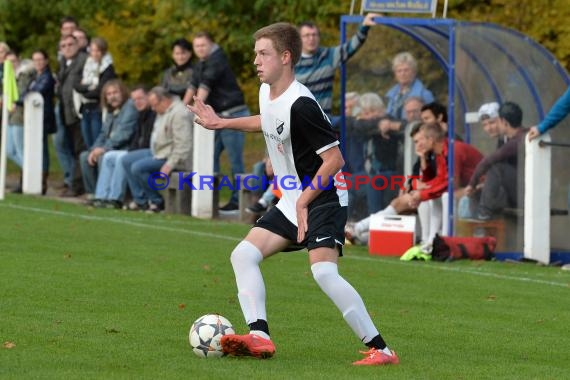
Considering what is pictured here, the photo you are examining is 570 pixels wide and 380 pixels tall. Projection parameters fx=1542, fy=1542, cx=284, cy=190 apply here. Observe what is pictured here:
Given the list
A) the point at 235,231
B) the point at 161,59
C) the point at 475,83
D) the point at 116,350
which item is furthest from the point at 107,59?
the point at 116,350

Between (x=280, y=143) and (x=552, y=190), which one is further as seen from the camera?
(x=552, y=190)

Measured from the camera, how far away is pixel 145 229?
18469 millimetres

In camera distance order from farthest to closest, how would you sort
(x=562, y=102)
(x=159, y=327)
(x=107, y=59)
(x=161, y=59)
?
1. (x=161, y=59)
2. (x=107, y=59)
3. (x=562, y=102)
4. (x=159, y=327)

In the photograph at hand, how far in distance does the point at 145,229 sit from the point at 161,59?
16.9 metres

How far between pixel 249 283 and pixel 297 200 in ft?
1.90

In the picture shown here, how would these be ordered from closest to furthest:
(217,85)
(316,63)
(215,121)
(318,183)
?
1. (318,183)
2. (215,121)
3. (316,63)
4. (217,85)

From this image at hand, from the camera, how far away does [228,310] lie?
459 inches

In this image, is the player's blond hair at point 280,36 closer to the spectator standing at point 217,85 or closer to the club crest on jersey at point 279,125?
the club crest on jersey at point 279,125

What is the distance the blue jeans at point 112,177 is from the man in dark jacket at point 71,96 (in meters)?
2.08

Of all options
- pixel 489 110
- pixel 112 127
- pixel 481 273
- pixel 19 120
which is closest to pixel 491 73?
pixel 489 110

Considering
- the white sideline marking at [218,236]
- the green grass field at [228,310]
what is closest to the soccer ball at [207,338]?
the green grass field at [228,310]

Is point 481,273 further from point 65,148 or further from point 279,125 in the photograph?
point 65,148

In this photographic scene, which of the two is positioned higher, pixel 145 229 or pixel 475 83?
pixel 475 83

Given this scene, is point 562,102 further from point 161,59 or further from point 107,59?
point 161,59
